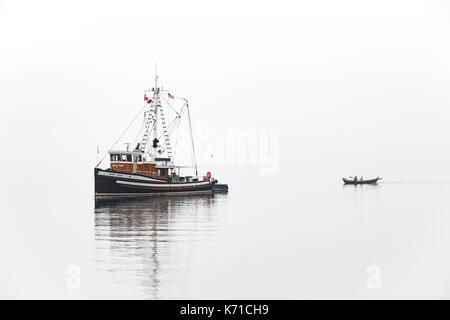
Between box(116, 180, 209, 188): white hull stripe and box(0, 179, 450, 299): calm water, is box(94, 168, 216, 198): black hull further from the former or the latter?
box(0, 179, 450, 299): calm water

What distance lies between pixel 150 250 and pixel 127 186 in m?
47.4

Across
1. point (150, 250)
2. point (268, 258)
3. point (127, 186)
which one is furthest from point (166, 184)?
point (268, 258)

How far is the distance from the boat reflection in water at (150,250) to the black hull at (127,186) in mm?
27396

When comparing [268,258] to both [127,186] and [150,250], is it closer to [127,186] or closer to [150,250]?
[150,250]

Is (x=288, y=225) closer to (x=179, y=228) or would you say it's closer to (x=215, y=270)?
(x=179, y=228)

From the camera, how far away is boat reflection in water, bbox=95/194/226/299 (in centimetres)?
1855

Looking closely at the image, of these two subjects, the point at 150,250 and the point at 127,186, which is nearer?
the point at 150,250

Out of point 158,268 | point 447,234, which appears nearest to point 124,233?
point 158,268

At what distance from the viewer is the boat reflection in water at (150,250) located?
1855 cm

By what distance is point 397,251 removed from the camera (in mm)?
27984

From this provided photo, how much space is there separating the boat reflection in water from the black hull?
89.9ft

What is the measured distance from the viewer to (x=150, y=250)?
983 inches
